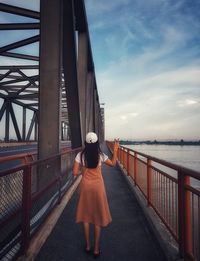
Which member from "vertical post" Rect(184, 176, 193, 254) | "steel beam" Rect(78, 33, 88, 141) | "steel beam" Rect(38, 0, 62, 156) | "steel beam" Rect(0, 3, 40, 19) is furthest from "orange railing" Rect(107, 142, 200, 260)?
"steel beam" Rect(78, 33, 88, 141)

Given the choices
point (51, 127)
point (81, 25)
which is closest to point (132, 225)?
point (51, 127)

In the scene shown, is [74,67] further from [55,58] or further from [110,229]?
[110,229]

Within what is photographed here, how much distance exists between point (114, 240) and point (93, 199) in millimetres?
1003

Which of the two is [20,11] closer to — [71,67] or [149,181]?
[71,67]

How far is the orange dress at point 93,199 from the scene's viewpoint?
159 inches

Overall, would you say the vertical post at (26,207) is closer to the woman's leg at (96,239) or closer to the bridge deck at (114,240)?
the bridge deck at (114,240)

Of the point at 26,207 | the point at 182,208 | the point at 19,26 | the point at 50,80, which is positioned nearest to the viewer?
the point at 182,208

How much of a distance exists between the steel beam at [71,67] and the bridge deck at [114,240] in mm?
4255

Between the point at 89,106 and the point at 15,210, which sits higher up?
the point at 89,106

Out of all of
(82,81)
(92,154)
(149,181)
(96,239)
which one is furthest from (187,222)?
(82,81)

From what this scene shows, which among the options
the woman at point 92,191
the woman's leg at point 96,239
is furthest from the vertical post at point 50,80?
the woman's leg at point 96,239

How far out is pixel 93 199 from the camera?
4031 millimetres

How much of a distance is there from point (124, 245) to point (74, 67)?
6197 mm

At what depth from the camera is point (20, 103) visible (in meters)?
41.8
